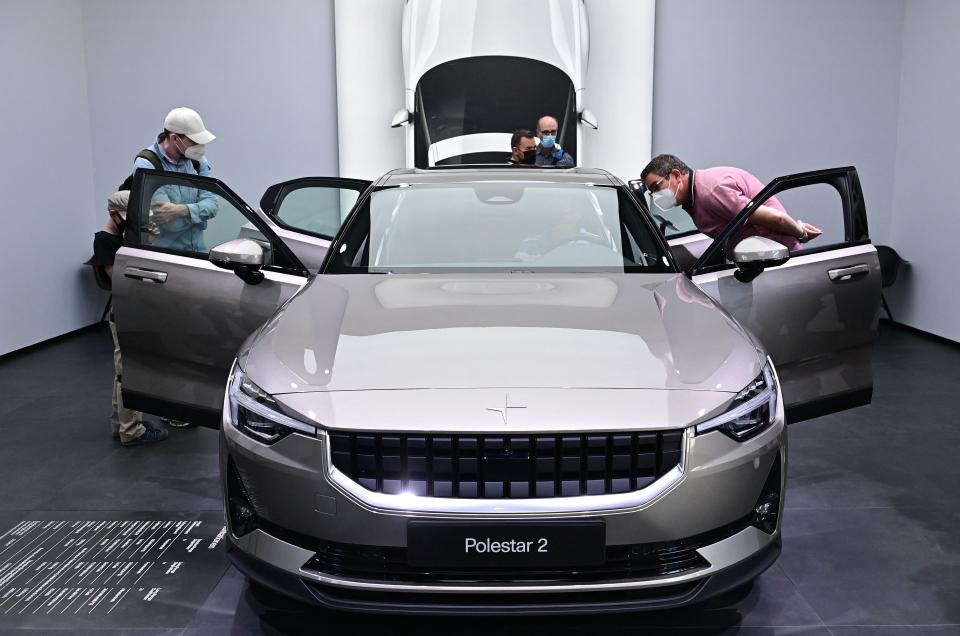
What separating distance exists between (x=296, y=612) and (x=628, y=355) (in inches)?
50.1

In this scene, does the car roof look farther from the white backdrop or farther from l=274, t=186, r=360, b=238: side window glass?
the white backdrop

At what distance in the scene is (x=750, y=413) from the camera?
2113 mm

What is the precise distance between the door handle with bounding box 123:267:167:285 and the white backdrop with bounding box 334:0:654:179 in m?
3.52

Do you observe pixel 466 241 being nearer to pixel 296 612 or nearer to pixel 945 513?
pixel 296 612

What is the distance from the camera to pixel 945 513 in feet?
10.9

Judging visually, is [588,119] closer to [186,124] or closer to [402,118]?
[402,118]

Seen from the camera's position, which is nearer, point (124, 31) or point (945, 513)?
point (945, 513)

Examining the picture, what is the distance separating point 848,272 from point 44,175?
604cm

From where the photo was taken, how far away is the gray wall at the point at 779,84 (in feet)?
23.8

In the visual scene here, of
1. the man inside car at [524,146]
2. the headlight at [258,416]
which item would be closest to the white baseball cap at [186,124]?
the man inside car at [524,146]

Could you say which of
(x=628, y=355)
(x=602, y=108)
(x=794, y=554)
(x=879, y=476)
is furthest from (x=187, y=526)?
(x=602, y=108)

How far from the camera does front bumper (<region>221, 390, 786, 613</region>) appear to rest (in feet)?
6.33

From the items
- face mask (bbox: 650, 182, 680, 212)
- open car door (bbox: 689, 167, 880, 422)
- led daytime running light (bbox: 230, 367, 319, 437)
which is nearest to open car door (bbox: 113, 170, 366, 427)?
led daytime running light (bbox: 230, 367, 319, 437)

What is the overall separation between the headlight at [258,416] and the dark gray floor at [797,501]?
73 cm
